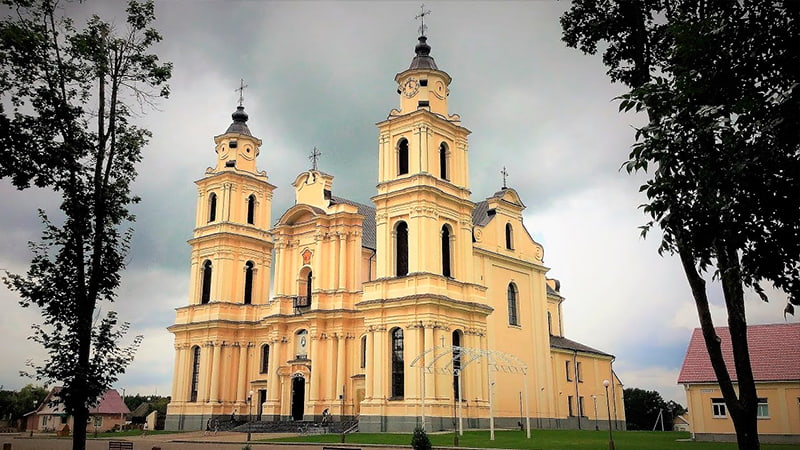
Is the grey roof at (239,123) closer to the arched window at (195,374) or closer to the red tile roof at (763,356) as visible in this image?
the arched window at (195,374)

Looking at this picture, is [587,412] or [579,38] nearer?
[579,38]

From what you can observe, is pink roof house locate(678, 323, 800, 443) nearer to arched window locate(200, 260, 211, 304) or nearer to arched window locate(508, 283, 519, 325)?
arched window locate(508, 283, 519, 325)

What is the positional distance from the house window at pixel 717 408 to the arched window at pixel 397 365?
47.5ft

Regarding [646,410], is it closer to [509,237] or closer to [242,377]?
[509,237]

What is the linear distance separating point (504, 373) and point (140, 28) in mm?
29728

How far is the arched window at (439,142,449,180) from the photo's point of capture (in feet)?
129

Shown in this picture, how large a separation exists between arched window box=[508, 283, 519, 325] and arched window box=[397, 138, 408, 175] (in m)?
10.2

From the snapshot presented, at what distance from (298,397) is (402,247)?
11914mm

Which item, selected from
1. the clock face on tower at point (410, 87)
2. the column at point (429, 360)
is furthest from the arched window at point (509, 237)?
the column at point (429, 360)

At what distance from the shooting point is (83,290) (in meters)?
15.5

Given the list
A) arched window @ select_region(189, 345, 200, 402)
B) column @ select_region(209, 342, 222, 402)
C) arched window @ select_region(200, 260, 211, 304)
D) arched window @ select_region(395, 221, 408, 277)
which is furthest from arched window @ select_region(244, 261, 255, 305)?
arched window @ select_region(395, 221, 408, 277)

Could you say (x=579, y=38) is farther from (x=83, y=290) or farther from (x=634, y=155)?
(x=83, y=290)

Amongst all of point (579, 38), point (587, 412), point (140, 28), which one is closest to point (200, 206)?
point (587, 412)

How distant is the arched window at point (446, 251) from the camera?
37875mm
